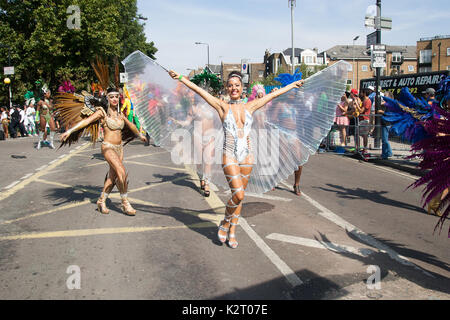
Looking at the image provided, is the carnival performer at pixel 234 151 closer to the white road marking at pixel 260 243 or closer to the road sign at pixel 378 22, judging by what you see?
the white road marking at pixel 260 243

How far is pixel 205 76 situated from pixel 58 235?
5.62 meters

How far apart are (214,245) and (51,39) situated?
3552cm

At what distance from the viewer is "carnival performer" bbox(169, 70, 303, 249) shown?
4.63 metres

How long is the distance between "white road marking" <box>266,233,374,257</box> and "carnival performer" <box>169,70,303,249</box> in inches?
25.4

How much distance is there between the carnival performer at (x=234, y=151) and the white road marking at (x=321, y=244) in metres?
0.65

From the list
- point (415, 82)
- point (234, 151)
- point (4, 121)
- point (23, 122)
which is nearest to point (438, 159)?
point (234, 151)

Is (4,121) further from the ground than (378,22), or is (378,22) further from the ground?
(378,22)

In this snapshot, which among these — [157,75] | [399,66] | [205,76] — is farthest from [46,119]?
[399,66]

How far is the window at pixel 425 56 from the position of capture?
241 feet

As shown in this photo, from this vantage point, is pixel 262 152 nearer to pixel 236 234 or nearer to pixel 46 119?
pixel 236 234

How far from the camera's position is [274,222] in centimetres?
580

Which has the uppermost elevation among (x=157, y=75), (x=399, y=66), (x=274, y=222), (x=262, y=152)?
(x=399, y=66)

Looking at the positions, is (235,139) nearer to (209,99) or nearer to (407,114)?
(209,99)

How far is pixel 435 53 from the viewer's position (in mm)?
70125
